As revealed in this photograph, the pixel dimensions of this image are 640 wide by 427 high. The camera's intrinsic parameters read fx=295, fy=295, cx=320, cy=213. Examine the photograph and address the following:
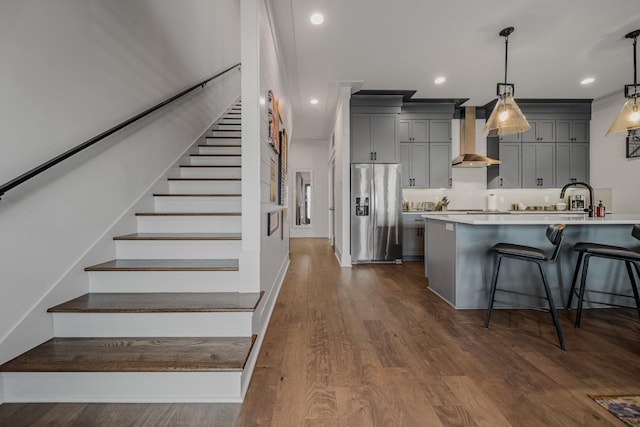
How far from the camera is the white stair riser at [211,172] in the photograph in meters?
3.26

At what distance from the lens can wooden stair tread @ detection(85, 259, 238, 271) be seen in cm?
198

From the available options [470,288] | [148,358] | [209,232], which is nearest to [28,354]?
[148,358]

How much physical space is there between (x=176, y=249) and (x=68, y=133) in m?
1.00

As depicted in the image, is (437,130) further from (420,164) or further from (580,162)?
(580,162)

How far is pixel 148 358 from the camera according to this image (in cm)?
152

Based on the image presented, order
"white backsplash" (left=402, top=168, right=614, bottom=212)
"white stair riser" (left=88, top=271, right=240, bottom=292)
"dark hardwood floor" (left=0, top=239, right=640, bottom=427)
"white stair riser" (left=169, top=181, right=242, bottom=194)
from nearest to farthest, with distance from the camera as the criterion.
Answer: "dark hardwood floor" (left=0, top=239, right=640, bottom=427) < "white stair riser" (left=88, top=271, right=240, bottom=292) < "white stair riser" (left=169, top=181, right=242, bottom=194) < "white backsplash" (left=402, top=168, right=614, bottom=212)

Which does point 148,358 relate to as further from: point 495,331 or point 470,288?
point 470,288

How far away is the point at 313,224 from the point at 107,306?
22.8ft

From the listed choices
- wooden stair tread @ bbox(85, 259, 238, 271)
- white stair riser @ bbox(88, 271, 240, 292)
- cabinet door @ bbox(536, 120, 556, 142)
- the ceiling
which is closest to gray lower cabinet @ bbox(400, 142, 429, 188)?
the ceiling

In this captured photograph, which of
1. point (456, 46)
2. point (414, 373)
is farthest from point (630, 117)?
point (414, 373)

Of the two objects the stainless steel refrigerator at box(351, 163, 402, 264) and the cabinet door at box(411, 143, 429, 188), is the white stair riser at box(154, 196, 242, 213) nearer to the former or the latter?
the stainless steel refrigerator at box(351, 163, 402, 264)

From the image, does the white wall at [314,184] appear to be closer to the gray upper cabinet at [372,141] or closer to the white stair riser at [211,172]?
the gray upper cabinet at [372,141]

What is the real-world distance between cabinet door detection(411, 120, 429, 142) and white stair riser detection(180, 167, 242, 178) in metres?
3.61

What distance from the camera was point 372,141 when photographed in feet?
16.8
